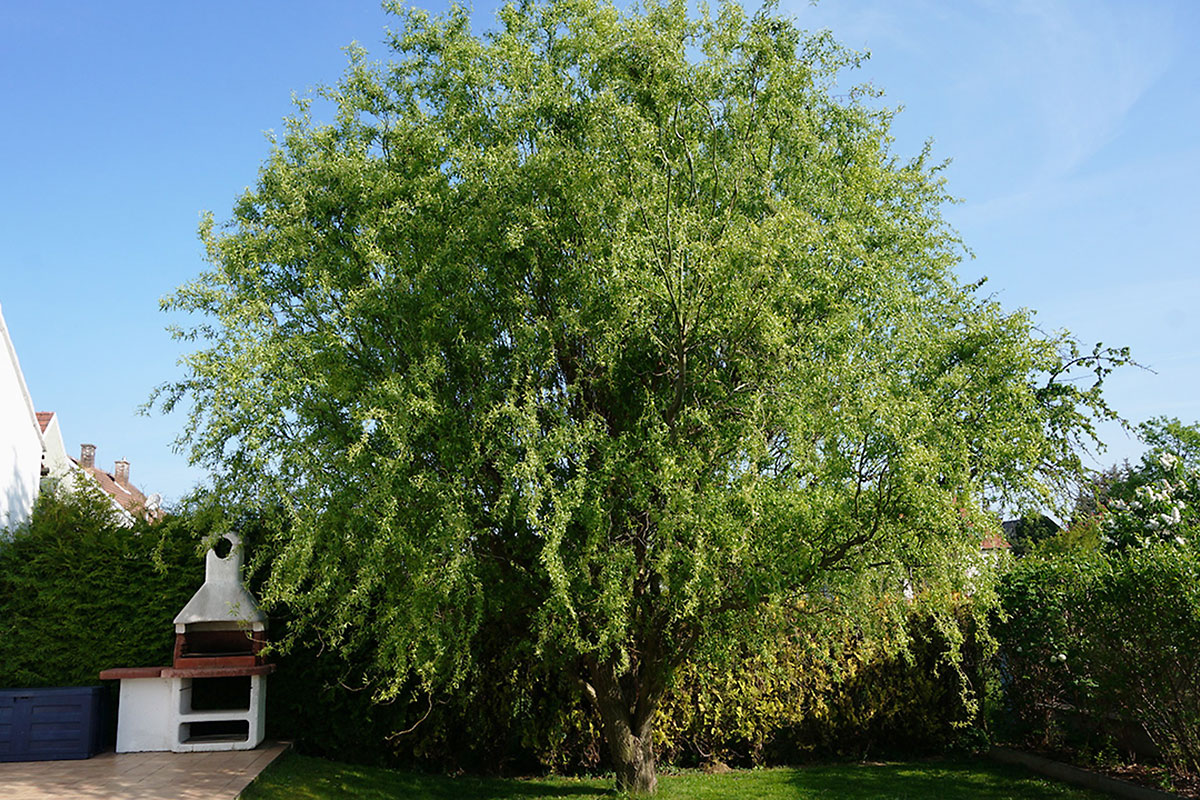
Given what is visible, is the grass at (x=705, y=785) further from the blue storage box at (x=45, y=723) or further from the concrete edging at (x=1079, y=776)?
the blue storage box at (x=45, y=723)

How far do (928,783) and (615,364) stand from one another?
6530mm

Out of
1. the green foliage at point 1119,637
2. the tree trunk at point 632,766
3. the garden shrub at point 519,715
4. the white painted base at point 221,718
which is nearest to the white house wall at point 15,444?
the white painted base at point 221,718

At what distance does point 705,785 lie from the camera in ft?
32.1

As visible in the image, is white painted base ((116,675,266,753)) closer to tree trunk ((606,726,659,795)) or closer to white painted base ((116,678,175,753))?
white painted base ((116,678,175,753))

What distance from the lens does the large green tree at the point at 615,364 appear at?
672 centimetres

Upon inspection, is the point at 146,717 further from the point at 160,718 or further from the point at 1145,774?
the point at 1145,774

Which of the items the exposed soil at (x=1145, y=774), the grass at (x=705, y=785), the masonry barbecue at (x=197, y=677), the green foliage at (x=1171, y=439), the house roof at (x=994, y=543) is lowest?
the grass at (x=705, y=785)

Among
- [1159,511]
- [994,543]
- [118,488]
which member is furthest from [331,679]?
[118,488]

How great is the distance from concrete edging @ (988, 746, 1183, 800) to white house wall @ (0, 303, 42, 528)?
13.9 meters

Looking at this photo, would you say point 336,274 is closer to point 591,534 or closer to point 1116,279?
point 591,534

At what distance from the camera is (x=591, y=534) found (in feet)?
22.9

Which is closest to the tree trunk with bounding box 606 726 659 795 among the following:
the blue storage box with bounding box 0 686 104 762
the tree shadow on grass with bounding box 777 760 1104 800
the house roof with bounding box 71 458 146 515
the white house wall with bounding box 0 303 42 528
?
the tree shadow on grass with bounding box 777 760 1104 800

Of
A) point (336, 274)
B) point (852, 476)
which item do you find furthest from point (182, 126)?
point (852, 476)

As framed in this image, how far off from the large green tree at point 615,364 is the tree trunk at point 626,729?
39 mm
